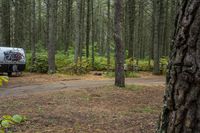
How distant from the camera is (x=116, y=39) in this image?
1464 centimetres

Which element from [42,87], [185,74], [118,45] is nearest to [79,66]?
[42,87]

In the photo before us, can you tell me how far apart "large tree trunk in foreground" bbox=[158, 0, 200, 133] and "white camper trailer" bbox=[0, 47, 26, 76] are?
20223 mm

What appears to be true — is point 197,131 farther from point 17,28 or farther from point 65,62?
point 17,28

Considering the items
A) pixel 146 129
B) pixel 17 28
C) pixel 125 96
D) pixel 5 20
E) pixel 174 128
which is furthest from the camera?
pixel 5 20

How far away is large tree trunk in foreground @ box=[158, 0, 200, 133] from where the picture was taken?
7.47 ft

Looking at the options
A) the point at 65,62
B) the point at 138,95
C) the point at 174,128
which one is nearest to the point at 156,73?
the point at 65,62

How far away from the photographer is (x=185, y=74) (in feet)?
7.69

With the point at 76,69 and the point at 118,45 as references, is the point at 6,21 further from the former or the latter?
the point at 118,45

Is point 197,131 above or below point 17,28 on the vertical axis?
below

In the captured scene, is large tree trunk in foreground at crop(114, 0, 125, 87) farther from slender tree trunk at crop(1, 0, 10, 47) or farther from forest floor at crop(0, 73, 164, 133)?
slender tree trunk at crop(1, 0, 10, 47)

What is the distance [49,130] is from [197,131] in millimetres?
5156

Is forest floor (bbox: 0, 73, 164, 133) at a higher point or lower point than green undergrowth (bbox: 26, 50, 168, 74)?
lower

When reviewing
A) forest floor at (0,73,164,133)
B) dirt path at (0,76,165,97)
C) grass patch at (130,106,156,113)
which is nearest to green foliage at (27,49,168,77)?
dirt path at (0,76,165,97)

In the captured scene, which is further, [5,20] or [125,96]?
[5,20]
